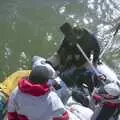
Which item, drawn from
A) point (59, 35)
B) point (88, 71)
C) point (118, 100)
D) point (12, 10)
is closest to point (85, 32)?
point (88, 71)

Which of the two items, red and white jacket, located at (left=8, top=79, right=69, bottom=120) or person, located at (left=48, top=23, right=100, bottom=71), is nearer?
red and white jacket, located at (left=8, top=79, right=69, bottom=120)

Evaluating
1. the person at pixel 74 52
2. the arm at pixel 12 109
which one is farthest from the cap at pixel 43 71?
the person at pixel 74 52

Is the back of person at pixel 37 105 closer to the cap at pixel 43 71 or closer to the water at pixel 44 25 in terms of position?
the cap at pixel 43 71

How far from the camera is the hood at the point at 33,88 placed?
3479mm

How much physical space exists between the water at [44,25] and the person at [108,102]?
8.90 feet

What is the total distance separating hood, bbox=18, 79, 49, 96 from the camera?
3.48m

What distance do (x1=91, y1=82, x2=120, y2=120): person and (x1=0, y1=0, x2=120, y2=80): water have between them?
2713 millimetres

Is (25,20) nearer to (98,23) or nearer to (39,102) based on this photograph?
(98,23)

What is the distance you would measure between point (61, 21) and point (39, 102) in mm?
4063

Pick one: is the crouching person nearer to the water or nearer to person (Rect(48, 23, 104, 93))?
person (Rect(48, 23, 104, 93))

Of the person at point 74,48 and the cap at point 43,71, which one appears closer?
the cap at point 43,71

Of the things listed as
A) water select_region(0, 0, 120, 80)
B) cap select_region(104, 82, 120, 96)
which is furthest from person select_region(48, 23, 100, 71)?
cap select_region(104, 82, 120, 96)

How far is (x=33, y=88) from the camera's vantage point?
3.48m

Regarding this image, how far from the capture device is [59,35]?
7.27m
